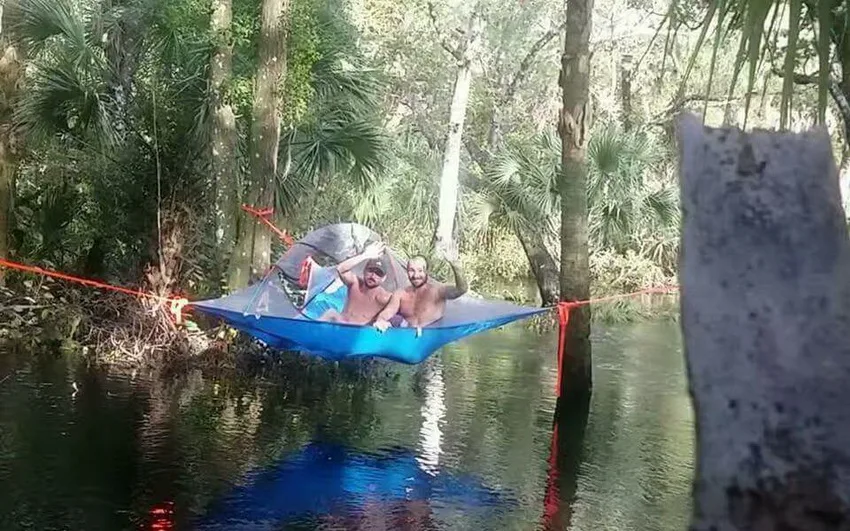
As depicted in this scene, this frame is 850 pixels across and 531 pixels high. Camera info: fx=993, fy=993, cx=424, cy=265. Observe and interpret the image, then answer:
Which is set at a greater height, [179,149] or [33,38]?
[33,38]

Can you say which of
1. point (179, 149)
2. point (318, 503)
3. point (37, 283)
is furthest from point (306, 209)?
point (318, 503)

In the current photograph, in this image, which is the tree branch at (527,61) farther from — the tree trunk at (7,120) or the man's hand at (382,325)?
the man's hand at (382,325)

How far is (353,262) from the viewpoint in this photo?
21.4ft

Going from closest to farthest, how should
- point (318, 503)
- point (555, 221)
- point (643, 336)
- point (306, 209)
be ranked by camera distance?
point (318, 503) → point (306, 209) → point (643, 336) → point (555, 221)

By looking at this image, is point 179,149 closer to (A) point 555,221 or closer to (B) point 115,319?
(B) point 115,319

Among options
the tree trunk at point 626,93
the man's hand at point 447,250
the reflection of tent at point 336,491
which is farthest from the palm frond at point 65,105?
the tree trunk at point 626,93

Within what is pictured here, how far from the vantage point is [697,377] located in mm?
842

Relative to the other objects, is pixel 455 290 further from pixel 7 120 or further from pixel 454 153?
pixel 454 153

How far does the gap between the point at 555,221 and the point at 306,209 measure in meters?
3.86

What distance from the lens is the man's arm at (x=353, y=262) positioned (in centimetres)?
646

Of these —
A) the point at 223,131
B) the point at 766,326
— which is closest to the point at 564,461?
the point at 223,131

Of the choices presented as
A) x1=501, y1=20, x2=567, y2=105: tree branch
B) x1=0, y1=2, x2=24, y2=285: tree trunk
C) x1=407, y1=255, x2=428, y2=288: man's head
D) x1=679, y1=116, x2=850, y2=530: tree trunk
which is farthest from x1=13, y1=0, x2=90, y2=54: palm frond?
x1=501, y1=20, x2=567, y2=105: tree branch

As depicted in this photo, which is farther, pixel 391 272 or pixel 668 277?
pixel 668 277

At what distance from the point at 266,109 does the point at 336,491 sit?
3630mm
